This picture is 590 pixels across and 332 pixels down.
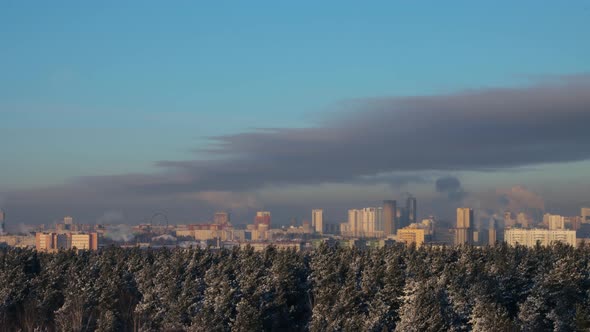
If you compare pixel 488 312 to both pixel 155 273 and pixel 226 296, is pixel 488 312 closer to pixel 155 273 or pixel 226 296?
pixel 226 296

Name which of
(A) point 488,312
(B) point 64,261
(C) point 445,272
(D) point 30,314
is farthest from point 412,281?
(B) point 64,261

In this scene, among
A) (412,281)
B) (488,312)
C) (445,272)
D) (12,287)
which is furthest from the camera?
(12,287)

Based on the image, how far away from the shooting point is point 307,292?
97125 mm

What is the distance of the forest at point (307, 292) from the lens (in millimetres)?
78500

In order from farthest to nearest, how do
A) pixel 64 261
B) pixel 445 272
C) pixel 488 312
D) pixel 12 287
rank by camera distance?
pixel 64 261 → pixel 12 287 → pixel 445 272 → pixel 488 312

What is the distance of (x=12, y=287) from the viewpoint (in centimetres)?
10369

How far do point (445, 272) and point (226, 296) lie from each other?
21322 mm

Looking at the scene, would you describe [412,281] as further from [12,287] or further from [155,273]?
[12,287]

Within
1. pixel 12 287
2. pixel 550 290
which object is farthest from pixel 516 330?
pixel 12 287

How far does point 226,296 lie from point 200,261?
22477mm

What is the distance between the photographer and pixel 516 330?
2864 inches

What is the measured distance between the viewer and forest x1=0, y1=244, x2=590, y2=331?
78500mm

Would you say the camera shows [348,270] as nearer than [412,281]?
No

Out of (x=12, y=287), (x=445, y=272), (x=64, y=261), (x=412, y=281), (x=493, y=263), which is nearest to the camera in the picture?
(x=412, y=281)
